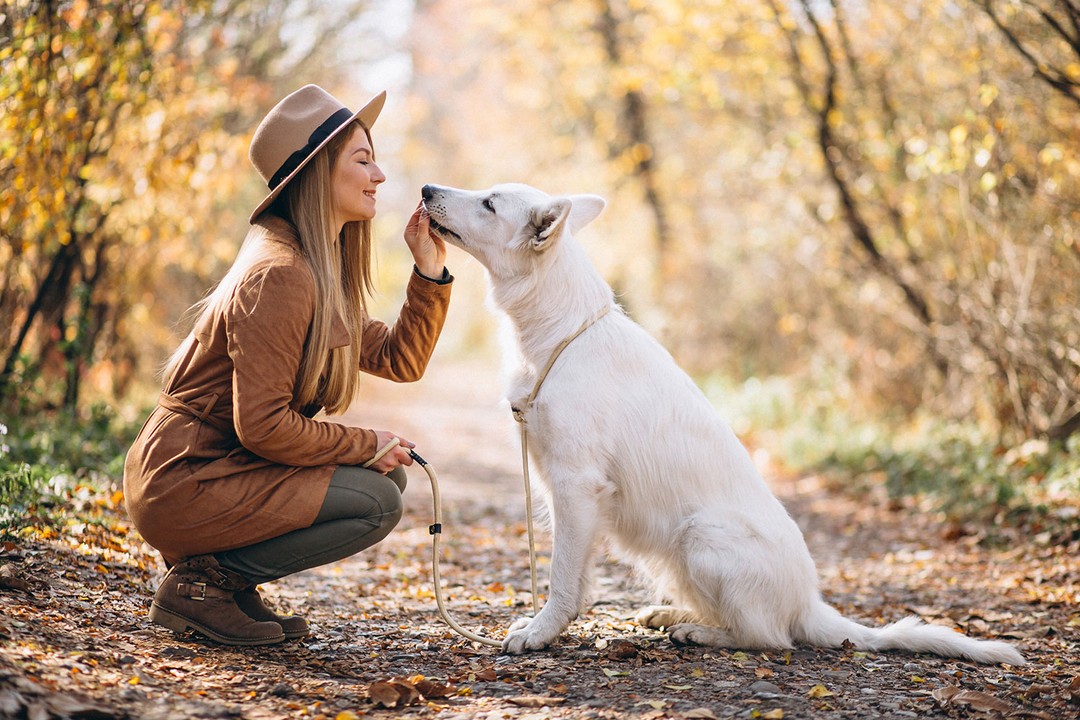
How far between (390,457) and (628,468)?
37.8 inches

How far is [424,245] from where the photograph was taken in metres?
3.90

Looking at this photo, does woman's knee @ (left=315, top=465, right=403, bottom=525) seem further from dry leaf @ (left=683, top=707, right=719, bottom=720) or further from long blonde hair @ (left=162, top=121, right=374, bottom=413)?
dry leaf @ (left=683, top=707, right=719, bottom=720)

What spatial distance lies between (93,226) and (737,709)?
6.33 metres

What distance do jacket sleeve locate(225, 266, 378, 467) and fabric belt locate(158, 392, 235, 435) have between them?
131 mm

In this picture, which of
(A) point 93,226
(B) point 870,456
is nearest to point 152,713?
(A) point 93,226

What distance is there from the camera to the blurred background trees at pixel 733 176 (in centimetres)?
611

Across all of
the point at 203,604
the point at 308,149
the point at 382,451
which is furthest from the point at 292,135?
the point at 203,604

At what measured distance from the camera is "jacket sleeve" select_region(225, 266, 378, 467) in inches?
124

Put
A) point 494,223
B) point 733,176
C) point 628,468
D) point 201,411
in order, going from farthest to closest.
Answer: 1. point 733,176
2. point 494,223
3. point 628,468
4. point 201,411

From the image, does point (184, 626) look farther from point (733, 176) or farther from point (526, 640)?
point (733, 176)

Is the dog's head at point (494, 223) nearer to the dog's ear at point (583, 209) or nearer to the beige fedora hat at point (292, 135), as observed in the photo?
the dog's ear at point (583, 209)

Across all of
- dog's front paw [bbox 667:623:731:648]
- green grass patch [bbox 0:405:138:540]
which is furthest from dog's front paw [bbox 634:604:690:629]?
Answer: green grass patch [bbox 0:405:138:540]

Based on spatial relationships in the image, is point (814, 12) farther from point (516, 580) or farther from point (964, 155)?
point (516, 580)

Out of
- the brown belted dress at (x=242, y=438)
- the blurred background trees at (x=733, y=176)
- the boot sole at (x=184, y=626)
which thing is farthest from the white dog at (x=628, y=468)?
the blurred background trees at (x=733, y=176)
